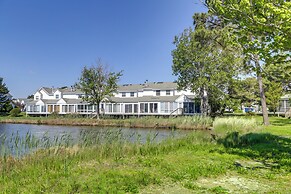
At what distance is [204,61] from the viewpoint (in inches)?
1271

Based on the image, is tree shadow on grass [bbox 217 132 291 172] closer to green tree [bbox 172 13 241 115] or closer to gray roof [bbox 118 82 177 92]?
green tree [bbox 172 13 241 115]

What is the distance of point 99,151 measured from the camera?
9.35 metres

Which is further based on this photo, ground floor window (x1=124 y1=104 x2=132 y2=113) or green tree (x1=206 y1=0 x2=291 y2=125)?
ground floor window (x1=124 y1=104 x2=132 y2=113)

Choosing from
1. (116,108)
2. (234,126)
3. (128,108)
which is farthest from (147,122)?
(116,108)

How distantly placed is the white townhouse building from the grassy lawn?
29.0m

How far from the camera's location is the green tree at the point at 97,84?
4006 cm

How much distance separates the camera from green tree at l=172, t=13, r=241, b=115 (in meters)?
31.8

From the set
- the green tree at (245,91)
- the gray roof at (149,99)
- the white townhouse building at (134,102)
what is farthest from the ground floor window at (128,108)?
the green tree at (245,91)

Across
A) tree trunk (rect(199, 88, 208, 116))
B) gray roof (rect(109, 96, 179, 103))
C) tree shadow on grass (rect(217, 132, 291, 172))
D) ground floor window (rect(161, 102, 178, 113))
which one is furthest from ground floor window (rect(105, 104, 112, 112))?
tree shadow on grass (rect(217, 132, 291, 172))

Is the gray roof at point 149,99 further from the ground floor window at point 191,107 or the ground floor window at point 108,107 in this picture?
the ground floor window at point 191,107

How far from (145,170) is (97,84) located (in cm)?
3461

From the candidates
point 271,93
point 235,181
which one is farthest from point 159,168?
point 271,93

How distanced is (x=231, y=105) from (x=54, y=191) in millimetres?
30735

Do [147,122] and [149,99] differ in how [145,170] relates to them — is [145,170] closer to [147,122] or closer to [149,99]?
[147,122]
